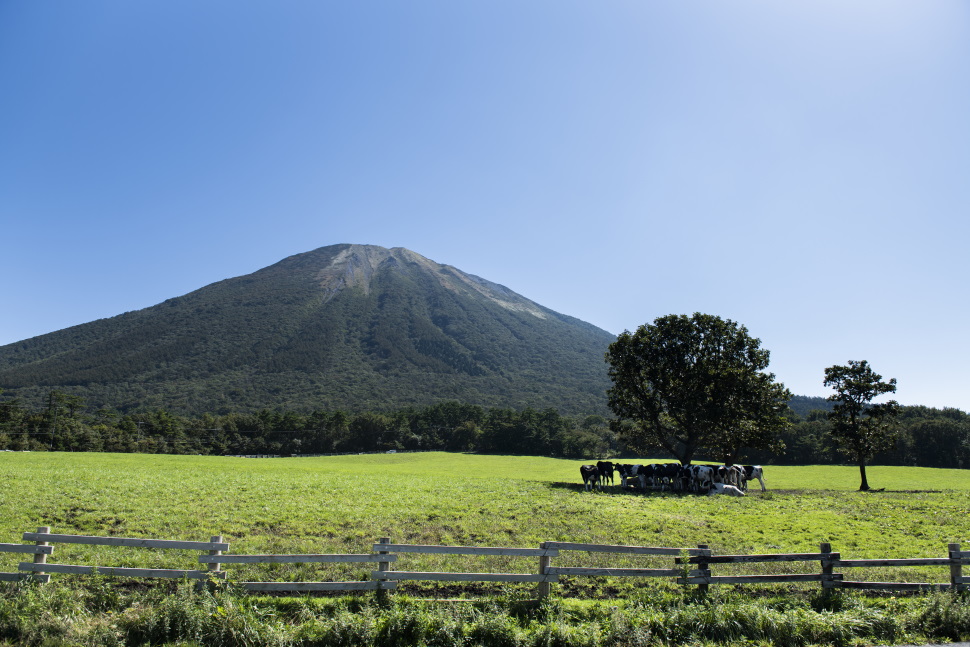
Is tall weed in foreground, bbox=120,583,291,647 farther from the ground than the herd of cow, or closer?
farther from the ground

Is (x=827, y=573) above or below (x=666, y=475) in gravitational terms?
above

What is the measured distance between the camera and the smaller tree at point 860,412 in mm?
42406

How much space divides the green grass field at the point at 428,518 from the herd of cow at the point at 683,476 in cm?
407

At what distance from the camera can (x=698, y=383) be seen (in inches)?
1512

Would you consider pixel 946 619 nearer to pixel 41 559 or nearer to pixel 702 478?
pixel 41 559

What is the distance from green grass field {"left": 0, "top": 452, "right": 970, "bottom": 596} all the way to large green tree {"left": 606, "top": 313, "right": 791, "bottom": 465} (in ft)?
28.8

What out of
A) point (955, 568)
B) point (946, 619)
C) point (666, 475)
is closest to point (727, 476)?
point (666, 475)

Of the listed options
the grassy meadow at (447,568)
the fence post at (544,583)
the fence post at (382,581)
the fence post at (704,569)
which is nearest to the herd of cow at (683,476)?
the grassy meadow at (447,568)

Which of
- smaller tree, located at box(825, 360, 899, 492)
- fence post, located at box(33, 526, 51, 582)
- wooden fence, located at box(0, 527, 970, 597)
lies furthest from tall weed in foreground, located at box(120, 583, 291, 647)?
smaller tree, located at box(825, 360, 899, 492)

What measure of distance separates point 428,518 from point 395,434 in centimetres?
10119

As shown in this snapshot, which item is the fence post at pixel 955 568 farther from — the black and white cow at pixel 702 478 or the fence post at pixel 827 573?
the black and white cow at pixel 702 478

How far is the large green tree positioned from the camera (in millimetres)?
38500

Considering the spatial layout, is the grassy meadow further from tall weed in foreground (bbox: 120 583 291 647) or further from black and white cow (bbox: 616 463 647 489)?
black and white cow (bbox: 616 463 647 489)

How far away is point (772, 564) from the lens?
575 inches
